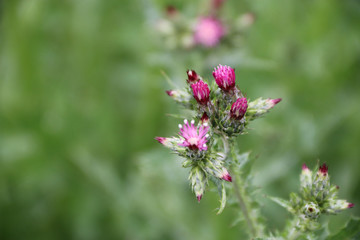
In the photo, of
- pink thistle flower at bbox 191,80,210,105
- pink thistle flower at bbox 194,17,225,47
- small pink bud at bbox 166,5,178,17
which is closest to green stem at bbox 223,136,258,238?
pink thistle flower at bbox 191,80,210,105

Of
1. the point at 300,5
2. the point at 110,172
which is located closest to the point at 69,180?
the point at 110,172

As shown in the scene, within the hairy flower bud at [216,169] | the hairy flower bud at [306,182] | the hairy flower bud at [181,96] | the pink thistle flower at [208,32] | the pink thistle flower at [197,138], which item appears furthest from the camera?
the pink thistle flower at [208,32]

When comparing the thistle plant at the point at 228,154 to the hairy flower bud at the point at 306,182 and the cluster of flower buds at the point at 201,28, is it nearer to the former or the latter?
the hairy flower bud at the point at 306,182

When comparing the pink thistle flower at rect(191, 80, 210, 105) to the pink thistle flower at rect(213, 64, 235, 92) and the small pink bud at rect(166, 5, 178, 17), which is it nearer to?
the pink thistle flower at rect(213, 64, 235, 92)

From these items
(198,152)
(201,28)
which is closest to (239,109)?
(198,152)

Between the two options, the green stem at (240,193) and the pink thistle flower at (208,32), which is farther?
the pink thistle flower at (208,32)

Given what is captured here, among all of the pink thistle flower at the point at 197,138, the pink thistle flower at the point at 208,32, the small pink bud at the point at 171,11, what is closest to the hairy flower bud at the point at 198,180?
the pink thistle flower at the point at 197,138

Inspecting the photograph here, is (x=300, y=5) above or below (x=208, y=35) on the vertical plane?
above

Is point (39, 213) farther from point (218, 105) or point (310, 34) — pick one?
point (310, 34)
